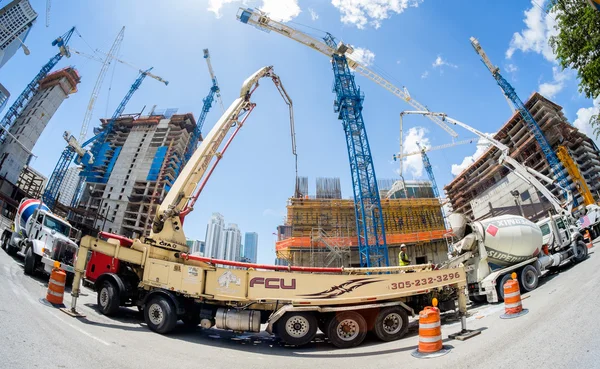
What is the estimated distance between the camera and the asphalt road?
13.2 ft

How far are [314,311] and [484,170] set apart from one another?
Answer: 67769mm

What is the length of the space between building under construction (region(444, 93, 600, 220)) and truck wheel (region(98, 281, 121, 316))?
44863 mm

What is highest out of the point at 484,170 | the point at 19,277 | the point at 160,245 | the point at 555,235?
the point at 484,170

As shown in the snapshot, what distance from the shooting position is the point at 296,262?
33.2 m

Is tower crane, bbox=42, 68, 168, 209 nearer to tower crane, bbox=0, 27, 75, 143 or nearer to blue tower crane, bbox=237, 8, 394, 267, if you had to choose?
tower crane, bbox=0, 27, 75, 143

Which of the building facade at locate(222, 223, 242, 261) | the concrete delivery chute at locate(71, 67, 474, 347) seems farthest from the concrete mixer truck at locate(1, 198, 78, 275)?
the building facade at locate(222, 223, 242, 261)

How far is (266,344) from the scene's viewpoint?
22.8ft

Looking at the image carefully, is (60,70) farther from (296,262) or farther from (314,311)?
(314,311)

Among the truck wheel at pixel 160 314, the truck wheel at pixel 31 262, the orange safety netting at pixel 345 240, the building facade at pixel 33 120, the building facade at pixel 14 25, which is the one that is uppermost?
the building facade at pixel 14 25

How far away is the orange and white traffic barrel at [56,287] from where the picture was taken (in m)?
7.72

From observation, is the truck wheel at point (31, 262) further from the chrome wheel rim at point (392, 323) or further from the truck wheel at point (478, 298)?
the truck wheel at point (478, 298)

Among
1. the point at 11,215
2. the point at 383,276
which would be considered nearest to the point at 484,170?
the point at 383,276

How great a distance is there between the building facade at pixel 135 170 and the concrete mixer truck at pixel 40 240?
53.6m

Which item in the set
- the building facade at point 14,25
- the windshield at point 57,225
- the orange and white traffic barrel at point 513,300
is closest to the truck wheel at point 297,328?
the orange and white traffic barrel at point 513,300
